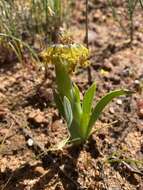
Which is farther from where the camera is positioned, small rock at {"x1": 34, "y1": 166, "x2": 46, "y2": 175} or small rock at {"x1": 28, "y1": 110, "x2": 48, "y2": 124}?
small rock at {"x1": 28, "y1": 110, "x2": 48, "y2": 124}

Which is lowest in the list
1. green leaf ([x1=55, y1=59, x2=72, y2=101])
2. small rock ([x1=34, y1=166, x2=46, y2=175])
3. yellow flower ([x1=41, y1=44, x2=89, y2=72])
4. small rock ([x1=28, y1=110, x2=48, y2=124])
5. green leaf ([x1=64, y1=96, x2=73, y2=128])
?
small rock ([x1=34, y1=166, x2=46, y2=175])

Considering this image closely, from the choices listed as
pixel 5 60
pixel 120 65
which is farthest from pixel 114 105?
pixel 5 60

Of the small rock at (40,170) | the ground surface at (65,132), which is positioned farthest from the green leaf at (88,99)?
the small rock at (40,170)

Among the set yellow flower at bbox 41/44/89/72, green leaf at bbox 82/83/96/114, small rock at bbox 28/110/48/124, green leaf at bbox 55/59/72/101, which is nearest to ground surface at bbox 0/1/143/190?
small rock at bbox 28/110/48/124

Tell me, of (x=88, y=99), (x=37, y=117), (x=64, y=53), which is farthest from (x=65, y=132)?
(x=64, y=53)

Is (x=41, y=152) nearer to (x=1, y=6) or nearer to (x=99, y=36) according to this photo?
(x=1, y=6)

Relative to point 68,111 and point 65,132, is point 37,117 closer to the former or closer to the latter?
point 65,132

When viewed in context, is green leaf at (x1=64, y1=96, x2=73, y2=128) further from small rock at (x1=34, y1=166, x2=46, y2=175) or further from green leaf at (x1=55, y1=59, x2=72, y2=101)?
small rock at (x1=34, y1=166, x2=46, y2=175)
